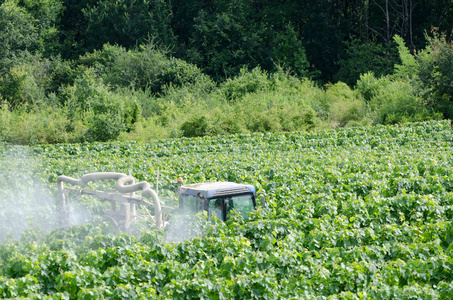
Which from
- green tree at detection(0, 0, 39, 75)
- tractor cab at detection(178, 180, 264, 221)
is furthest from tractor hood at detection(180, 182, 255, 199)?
green tree at detection(0, 0, 39, 75)

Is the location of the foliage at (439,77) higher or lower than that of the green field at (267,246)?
higher

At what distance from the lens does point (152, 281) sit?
717 cm

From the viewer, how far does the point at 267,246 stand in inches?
330

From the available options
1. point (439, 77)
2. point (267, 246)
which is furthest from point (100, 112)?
point (267, 246)

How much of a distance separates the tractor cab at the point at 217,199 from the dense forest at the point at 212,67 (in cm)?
1694

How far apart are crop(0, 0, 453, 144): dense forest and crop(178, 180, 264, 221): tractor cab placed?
1694cm

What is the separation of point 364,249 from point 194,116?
19.6m

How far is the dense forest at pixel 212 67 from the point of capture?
28359 millimetres

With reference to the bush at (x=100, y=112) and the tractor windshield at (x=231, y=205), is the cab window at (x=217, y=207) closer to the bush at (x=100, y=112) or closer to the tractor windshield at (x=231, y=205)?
the tractor windshield at (x=231, y=205)

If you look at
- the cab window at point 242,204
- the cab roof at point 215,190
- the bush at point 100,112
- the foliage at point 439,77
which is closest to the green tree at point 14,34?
the bush at point 100,112

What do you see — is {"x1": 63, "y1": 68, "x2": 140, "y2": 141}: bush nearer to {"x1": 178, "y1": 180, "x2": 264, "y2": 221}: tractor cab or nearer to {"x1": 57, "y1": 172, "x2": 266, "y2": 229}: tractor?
{"x1": 57, "y1": 172, "x2": 266, "y2": 229}: tractor

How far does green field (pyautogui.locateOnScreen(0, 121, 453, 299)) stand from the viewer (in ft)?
22.4

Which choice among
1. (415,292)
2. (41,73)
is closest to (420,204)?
(415,292)

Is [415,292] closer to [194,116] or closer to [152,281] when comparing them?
[152,281]
